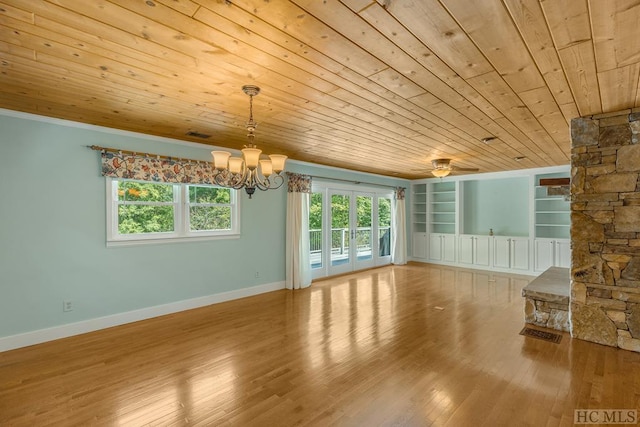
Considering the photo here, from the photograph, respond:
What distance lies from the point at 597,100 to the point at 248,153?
3248 millimetres

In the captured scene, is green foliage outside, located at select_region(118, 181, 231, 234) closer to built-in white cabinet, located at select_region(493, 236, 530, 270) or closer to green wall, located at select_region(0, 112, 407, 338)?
green wall, located at select_region(0, 112, 407, 338)

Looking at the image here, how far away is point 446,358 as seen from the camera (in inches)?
118

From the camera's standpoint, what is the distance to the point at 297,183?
587 centimetres

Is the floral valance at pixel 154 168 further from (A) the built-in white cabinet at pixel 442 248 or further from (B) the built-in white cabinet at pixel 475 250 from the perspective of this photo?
(B) the built-in white cabinet at pixel 475 250

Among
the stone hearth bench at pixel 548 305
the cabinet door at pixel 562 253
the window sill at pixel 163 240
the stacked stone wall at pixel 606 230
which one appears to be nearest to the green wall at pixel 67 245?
the window sill at pixel 163 240

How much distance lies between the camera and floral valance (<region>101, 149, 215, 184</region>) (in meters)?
3.81

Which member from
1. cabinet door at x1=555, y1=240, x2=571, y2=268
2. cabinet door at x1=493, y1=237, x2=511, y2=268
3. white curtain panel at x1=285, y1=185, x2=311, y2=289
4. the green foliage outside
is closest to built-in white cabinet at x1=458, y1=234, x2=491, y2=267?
cabinet door at x1=493, y1=237, x2=511, y2=268

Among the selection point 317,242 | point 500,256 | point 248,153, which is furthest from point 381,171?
point 248,153

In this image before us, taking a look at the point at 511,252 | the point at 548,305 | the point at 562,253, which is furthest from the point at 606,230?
the point at 511,252

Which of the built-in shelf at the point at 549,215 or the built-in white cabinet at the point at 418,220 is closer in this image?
the built-in shelf at the point at 549,215

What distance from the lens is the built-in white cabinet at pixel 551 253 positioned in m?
6.63

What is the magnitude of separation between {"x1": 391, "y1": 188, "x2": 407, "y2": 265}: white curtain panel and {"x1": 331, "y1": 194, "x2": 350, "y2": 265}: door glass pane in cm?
183

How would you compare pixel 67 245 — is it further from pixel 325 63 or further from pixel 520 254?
pixel 520 254

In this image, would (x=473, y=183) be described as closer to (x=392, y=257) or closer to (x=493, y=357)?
(x=392, y=257)
